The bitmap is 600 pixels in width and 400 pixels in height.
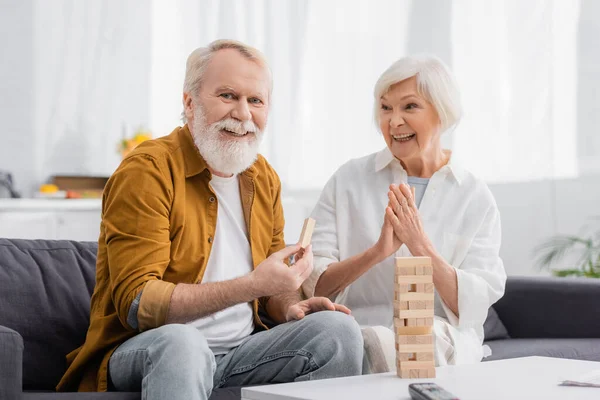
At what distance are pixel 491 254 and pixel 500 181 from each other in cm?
273

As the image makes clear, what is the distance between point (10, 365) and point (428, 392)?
89 centimetres

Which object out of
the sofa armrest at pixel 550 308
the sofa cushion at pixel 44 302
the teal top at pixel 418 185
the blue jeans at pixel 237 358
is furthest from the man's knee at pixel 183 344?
the sofa armrest at pixel 550 308

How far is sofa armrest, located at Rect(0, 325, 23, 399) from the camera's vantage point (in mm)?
1794

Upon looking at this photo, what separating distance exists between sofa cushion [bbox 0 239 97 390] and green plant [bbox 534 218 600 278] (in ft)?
9.58

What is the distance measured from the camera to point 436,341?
2.41 m

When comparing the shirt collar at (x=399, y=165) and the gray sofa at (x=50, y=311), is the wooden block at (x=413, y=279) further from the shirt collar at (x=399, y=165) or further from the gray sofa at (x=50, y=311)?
the shirt collar at (x=399, y=165)

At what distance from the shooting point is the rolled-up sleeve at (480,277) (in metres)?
2.53

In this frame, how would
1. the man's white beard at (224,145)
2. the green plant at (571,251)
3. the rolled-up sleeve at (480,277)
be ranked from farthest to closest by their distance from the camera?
the green plant at (571,251) < the rolled-up sleeve at (480,277) < the man's white beard at (224,145)

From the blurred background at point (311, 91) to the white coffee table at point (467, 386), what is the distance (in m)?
3.09

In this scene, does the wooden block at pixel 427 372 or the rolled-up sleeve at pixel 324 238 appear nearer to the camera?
the wooden block at pixel 427 372

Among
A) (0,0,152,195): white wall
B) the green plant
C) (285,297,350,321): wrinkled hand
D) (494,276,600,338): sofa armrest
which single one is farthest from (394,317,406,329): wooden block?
(0,0,152,195): white wall

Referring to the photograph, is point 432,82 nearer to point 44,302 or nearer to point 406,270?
point 406,270

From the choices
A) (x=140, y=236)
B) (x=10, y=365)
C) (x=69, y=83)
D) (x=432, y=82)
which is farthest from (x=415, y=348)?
(x=69, y=83)

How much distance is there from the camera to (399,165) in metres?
2.79
